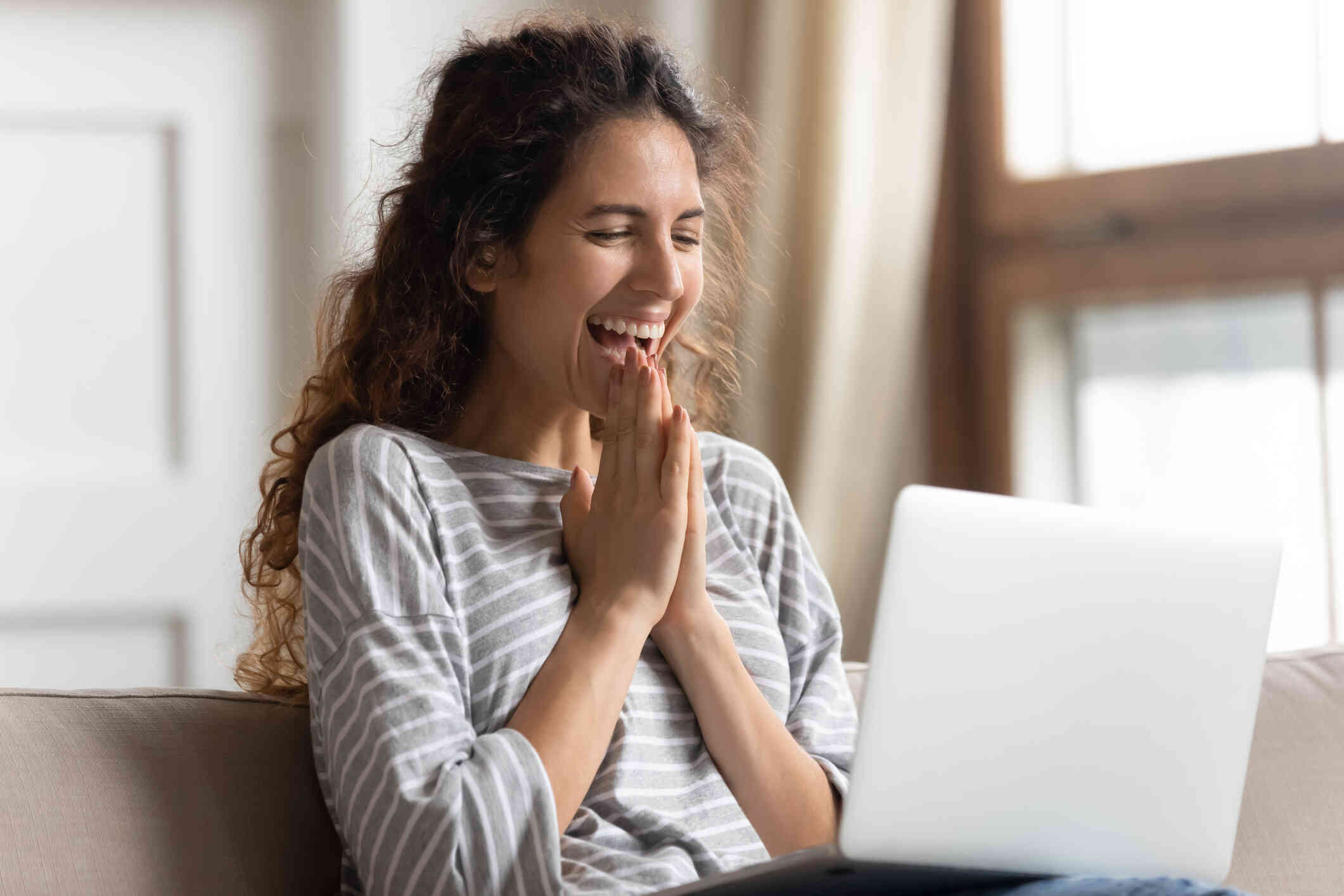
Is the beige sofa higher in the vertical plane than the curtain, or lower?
lower

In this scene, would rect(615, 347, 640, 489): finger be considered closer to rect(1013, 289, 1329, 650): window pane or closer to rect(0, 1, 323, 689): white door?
rect(1013, 289, 1329, 650): window pane

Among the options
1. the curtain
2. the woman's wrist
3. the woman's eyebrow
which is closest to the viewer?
the woman's wrist

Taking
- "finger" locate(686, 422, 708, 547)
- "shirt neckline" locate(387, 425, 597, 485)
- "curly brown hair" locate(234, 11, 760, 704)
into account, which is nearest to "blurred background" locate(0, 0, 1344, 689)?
"curly brown hair" locate(234, 11, 760, 704)

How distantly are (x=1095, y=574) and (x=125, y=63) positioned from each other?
2.12 meters

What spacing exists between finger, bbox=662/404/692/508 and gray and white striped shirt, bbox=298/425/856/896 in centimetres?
12

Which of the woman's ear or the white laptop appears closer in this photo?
the white laptop

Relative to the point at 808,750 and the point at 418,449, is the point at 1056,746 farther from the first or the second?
the point at 418,449

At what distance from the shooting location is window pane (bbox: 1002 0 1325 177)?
2143 mm

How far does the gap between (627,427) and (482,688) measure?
26 centimetres

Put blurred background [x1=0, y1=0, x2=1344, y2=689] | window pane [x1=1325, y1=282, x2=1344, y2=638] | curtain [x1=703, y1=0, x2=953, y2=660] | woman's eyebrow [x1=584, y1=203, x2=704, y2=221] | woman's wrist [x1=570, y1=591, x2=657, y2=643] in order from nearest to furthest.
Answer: woman's wrist [x1=570, y1=591, x2=657, y2=643], woman's eyebrow [x1=584, y1=203, x2=704, y2=221], window pane [x1=1325, y1=282, x2=1344, y2=638], blurred background [x1=0, y1=0, x2=1344, y2=689], curtain [x1=703, y1=0, x2=953, y2=660]

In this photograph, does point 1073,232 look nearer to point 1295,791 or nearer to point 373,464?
point 1295,791

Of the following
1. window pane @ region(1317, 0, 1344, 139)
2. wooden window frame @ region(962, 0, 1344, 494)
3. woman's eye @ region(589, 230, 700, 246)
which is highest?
window pane @ region(1317, 0, 1344, 139)

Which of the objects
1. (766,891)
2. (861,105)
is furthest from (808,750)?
(861,105)

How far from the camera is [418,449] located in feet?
4.01
